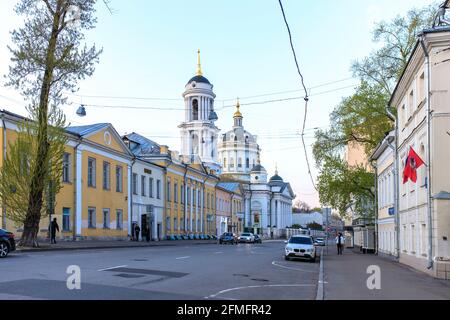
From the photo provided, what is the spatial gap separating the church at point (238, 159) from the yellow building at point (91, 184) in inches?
1669

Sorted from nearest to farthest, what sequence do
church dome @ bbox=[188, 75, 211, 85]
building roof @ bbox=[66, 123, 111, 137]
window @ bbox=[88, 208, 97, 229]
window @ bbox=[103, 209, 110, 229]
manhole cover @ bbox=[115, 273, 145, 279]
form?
manhole cover @ bbox=[115, 273, 145, 279], building roof @ bbox=[66, 123, 111, 137], window @ bbox=[88, 208, 97, 229], window @ bbox=[103, 209, 110, 229], church dome @ bbox=[188, 75, 211, 85]

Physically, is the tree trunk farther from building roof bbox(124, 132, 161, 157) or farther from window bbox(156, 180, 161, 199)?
building roof bbox(124, 132, 161, 157)

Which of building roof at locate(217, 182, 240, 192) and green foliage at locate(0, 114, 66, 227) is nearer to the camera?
green foliage at locate(0, 114, 66, 227)

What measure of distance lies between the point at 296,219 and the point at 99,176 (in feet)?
412

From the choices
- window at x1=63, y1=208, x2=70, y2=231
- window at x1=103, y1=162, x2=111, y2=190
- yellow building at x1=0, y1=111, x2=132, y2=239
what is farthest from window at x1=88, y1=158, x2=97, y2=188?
window at x1=63, y1=208, x2=70, y2=231

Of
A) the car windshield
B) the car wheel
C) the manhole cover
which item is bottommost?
the car windshield

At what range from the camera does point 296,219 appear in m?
168

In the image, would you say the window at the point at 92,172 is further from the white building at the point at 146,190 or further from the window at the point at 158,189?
the window at the point at 158,189

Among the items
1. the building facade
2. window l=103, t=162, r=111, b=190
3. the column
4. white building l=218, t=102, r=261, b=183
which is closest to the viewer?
the building facade

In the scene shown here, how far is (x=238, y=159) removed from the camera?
500 feet

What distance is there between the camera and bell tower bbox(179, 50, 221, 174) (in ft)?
328

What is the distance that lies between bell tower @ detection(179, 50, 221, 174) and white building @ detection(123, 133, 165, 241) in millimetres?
29691
